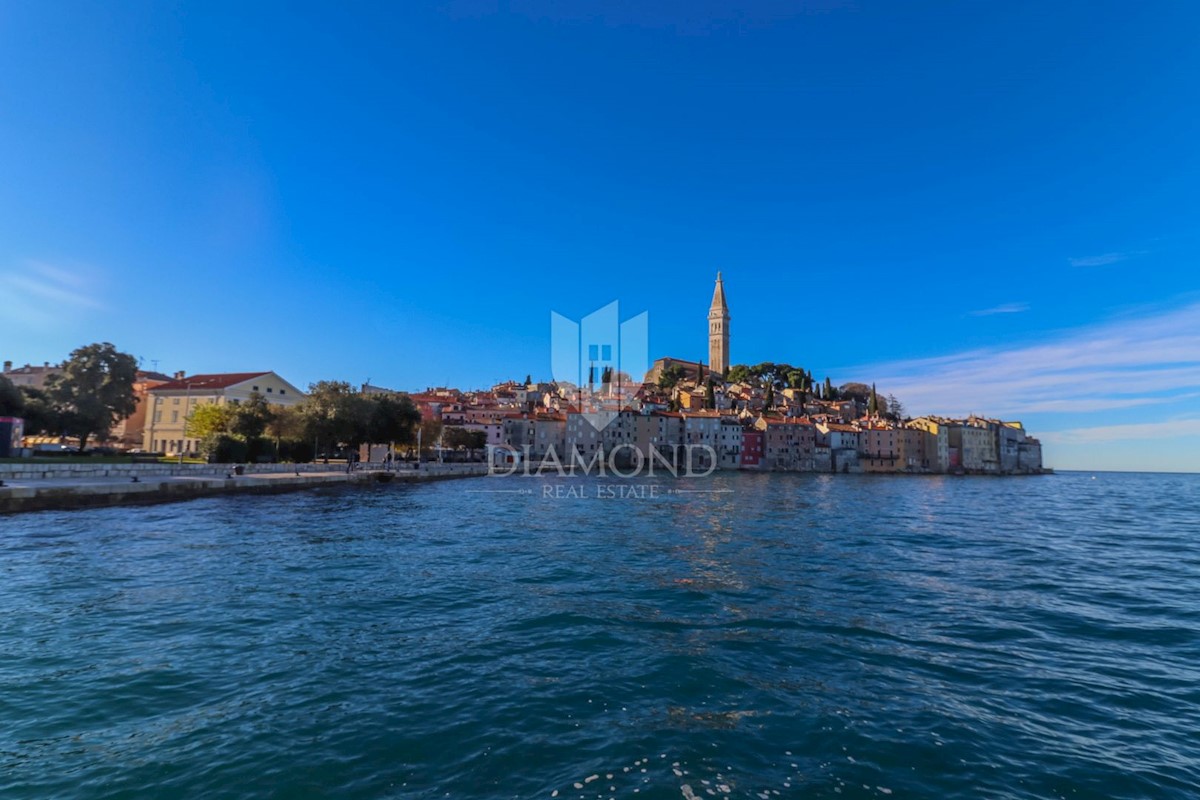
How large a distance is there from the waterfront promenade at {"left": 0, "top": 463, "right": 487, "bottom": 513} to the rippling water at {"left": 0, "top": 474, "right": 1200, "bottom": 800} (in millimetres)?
7486

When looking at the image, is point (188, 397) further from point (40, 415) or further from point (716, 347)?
point (716, 347)

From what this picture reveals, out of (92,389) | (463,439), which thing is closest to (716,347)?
(463,439)

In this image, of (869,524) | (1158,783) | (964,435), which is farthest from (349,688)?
(964,435)

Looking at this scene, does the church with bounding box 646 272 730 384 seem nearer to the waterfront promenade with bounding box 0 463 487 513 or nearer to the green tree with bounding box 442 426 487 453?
the green tree with bounding box 442 426 487 453

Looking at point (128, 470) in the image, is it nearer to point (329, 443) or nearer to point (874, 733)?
point (329, 443)

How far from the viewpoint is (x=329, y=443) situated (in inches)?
1900

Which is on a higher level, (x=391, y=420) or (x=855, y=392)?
(x=855, y=392)

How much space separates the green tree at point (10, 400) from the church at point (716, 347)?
12439 cm

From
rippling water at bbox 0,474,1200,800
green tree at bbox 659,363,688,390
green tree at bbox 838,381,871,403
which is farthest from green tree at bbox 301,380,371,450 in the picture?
green tree at bbox 838,381,871,403

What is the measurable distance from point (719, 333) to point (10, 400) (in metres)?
139

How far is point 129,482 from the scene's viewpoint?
26.2 metres

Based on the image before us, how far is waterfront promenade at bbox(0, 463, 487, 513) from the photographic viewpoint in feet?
71.3

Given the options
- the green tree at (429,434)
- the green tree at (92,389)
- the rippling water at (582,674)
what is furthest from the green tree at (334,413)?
the rippling water at (582,674)

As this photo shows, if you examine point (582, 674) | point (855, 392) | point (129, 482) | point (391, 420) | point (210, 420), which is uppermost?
point (855, 392)
